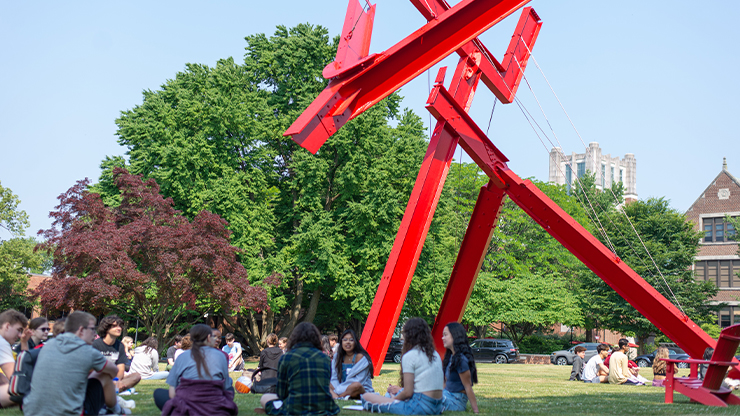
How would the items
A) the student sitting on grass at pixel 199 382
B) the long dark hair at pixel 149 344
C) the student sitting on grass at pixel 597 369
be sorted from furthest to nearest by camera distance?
the student sitting on grass at pixel 597 369, the long dark hair at pixel 149 344, the student sitting on grass at pixel 199 382

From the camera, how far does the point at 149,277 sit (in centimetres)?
2252

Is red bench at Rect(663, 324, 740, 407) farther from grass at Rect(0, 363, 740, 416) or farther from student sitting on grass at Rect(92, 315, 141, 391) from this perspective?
student sitting on grass at Rect(92, 315, 141, 391)

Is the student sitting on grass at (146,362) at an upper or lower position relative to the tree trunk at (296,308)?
lower

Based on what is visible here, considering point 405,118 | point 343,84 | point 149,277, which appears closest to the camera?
point 343,84

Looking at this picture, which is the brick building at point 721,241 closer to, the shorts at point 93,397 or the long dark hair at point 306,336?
the long dark hair at point 306,336

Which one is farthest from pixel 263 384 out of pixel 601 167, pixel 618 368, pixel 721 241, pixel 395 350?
pixel 601 167

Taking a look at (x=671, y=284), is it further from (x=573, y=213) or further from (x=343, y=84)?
(x=343, y=84)

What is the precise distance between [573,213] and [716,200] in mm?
10991

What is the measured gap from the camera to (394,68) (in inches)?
455

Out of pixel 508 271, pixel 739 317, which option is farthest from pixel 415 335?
pixel 739 317

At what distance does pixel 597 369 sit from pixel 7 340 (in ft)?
48.7

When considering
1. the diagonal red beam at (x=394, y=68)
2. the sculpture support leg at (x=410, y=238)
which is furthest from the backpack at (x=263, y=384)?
the diagonal red beam at (x=394, y=68)

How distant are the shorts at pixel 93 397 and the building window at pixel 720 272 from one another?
4822 cm

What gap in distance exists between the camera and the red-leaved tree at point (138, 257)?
21.9 meters
